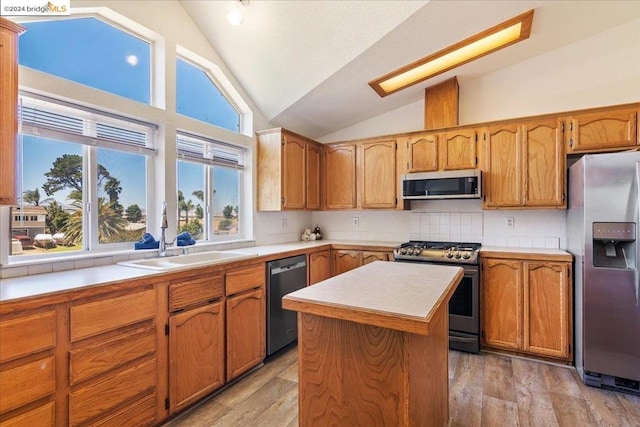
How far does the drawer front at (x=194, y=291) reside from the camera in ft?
6.57

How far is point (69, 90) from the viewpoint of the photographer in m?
1.99

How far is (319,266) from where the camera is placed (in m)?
3.56

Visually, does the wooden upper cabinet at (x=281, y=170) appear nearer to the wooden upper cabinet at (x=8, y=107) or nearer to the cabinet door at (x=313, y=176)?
the cabinet door at (x=313, y=176)

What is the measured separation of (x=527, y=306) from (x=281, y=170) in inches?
104

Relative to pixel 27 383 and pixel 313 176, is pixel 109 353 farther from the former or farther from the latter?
pixel 313 176

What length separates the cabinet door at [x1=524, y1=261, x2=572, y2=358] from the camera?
2713 mm

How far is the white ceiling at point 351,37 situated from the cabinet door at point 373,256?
1712 mm

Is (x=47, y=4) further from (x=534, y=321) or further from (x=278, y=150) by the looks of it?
(x=534, y=321)

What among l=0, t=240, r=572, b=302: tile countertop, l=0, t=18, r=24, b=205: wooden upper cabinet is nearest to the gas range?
l=0, t=240, r=572, b=302: tile countertop

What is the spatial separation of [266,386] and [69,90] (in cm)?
239

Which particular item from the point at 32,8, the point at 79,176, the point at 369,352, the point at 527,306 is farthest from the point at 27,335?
the point at 527,306

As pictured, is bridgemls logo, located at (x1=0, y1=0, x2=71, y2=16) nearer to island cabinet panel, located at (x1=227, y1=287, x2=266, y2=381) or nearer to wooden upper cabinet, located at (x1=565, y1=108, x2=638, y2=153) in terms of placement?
island cabinet panel, located at (x1=227, y1=287, x2=266, y2=381)

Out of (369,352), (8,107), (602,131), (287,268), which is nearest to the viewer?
(369,352)

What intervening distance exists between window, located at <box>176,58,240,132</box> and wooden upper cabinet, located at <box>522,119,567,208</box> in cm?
293
